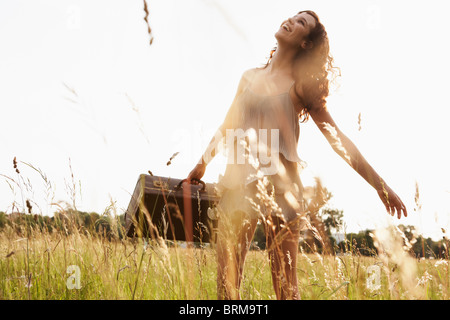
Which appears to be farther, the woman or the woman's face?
the woman's face

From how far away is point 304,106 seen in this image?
7.03 ft

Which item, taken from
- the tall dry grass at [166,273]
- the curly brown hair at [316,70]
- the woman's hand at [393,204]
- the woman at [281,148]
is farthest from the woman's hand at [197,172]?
the woman's hand at [393,204]

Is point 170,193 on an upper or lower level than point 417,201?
upper

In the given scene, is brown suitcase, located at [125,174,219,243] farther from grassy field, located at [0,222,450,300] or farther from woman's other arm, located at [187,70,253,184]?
grassy field, located at [0,222,450,300]

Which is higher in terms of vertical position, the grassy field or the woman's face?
the woman's face

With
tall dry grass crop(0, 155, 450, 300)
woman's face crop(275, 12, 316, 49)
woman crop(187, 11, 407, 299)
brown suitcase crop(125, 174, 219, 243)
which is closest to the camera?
tall dry grass crop(0, 155, 450, 300)

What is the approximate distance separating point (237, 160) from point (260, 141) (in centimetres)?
17

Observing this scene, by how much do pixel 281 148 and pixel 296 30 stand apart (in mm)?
766

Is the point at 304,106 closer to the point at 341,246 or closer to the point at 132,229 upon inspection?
the point at 341,246

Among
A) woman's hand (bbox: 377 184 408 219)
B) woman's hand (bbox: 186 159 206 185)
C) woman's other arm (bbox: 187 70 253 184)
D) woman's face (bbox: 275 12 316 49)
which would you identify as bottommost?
woman's hand (bbox: 377 184 408 219)

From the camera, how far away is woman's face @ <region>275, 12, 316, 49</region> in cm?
208

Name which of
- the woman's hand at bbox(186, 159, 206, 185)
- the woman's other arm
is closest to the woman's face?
the woman's other arm
